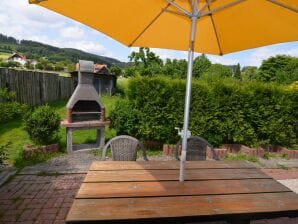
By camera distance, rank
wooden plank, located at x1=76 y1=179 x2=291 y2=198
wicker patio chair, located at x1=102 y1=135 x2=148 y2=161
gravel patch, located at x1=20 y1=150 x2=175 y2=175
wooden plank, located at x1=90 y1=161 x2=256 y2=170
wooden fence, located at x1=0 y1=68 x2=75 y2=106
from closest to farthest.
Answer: wooden plank, located at x1=76 y1=179 x2=291 y2=198
wooden plank, located at x1=90 y1=161 x2=256 y2=170
wicker patio chair, located at x1=102 y1=135 x2=148 y2=161
gravel patch, located at x1=20 y1=150 x2=175 y2=175
wooden fence, located at x1=0 y1=68 x2=75 y2=106

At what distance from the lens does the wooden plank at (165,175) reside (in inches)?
99.2

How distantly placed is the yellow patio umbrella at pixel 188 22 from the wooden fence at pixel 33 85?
8.15m

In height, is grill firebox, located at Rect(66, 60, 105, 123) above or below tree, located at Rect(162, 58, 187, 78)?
below

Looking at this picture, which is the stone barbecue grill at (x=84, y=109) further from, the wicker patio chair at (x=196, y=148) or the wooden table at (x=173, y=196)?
the wooden table at (x=173, y=196)

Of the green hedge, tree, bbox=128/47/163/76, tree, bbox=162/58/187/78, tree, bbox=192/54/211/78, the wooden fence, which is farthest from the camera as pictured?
tree, bbox=192/54/211/78

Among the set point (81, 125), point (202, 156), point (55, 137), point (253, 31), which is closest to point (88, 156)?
point (81, 125)

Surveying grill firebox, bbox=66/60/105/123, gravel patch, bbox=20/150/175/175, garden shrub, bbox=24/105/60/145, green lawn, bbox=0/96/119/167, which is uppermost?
grill firebox, bbox=66/60/105/123

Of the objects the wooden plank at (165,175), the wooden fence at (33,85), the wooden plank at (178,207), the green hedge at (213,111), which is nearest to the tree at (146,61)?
the wooden fence at (33,85)

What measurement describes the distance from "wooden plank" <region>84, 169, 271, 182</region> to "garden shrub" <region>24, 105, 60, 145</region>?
143 inches

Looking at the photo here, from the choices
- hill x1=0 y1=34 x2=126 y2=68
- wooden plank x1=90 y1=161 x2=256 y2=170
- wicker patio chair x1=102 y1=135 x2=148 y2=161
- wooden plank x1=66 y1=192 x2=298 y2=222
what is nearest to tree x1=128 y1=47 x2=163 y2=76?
wicker patio chair x1=102 y1=135 x2=148 y2=161

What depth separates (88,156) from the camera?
6.06 m

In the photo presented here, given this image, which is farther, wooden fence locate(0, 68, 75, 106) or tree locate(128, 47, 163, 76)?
tree locate(128, 47, 163, 76)

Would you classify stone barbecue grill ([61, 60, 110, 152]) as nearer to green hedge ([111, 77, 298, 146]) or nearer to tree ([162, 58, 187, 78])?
green hedge ([111, 77, 298, 146])

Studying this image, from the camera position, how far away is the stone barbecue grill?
6027 millimetres
